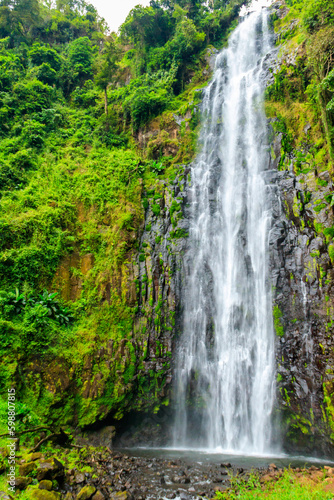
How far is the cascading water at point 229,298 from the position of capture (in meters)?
11.3

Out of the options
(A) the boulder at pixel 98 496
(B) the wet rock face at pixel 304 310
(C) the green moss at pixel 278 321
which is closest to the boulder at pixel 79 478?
(A) the boulder at pixel 98 496

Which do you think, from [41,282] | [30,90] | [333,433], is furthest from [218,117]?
[333,433]

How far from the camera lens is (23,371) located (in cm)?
987

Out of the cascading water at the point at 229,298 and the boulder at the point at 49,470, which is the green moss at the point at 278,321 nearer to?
the cascading water at the point at 229,298

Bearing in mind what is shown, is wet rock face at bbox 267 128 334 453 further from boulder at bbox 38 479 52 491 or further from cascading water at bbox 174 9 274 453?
boulder at bbox 38 479 52 491

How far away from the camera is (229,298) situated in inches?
512

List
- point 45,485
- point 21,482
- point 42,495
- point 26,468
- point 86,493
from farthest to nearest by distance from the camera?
1. point 26,468
2. point 86,493
3. point 45,485
4. point 21,482
5. point 42,495

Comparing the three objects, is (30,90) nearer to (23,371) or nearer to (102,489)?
(23,371)

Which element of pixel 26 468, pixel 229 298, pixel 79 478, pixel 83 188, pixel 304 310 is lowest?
pixel 79 478

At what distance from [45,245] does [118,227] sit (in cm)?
331

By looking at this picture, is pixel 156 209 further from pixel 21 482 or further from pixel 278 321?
pixel 21 482

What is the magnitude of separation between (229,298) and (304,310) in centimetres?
306

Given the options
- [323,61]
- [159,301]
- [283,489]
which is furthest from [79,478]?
[323,61]

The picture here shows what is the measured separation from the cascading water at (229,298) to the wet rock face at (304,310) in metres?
0.52
